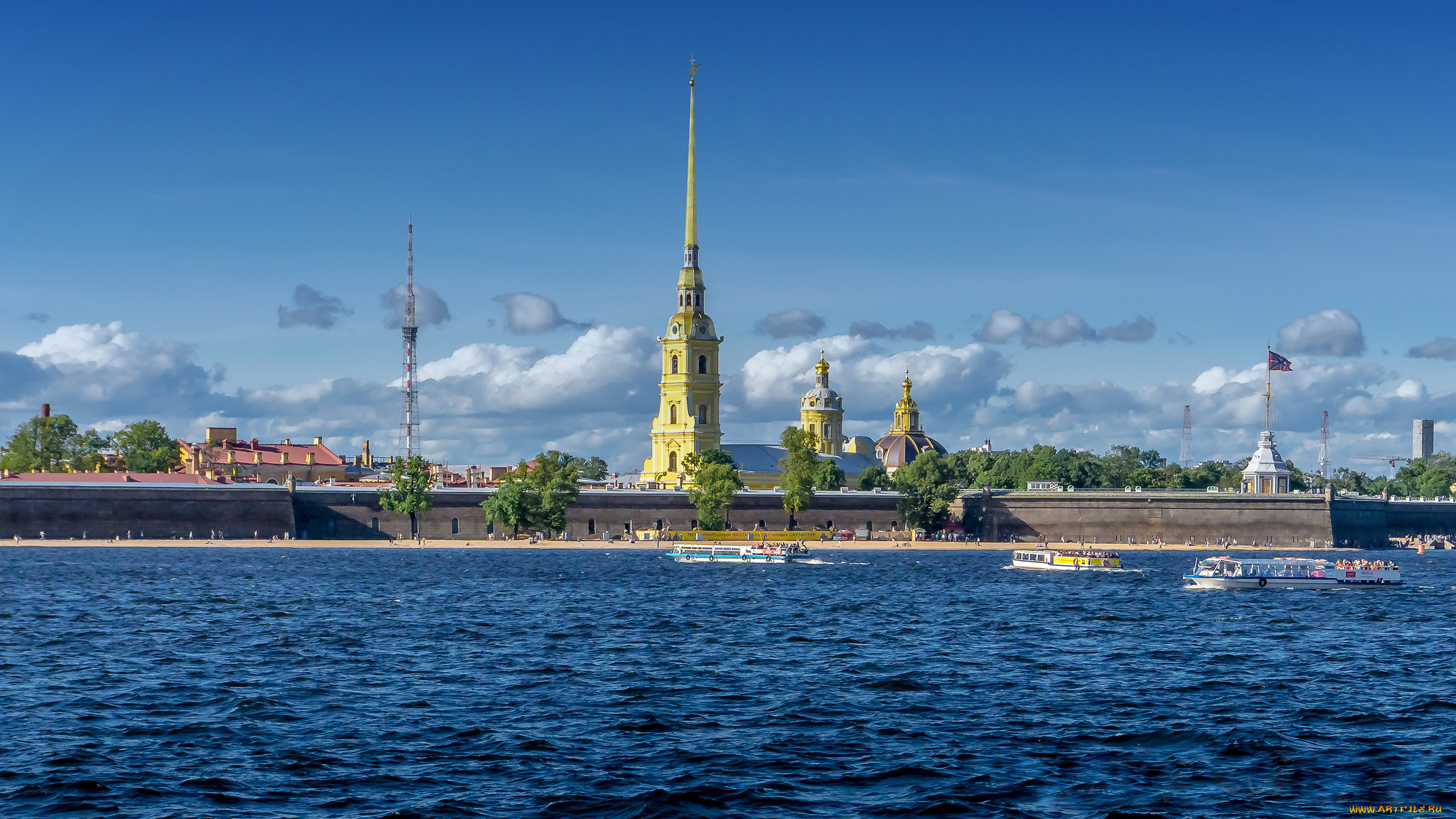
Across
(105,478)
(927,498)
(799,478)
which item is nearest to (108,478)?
(105,478)

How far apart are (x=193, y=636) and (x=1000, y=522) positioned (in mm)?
84787

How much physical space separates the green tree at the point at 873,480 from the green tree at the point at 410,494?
133 feet

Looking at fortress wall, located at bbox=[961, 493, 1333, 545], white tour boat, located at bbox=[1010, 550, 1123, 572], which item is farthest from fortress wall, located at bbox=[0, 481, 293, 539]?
fortress wall, located at bbox=[961, 493, 1333, 545]

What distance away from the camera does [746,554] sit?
299ft

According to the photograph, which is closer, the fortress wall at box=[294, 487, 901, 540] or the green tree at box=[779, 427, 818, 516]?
the fortress wall at box=[294, 487, 901, 540]

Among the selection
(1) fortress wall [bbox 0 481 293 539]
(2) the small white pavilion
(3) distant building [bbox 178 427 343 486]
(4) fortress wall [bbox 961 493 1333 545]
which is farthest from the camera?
(3) distant building [bbox 178 427 343 486]

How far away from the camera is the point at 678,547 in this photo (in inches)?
3947

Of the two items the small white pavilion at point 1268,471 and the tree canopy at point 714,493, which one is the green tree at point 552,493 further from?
the small white pavilion at point 1268,471

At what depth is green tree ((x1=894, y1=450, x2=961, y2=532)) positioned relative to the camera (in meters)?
116

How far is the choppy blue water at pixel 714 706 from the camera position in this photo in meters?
21.7

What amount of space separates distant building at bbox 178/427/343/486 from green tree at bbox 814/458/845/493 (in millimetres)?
54196

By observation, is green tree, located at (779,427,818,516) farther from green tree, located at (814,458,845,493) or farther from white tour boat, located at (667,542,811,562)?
white tour boat, located at (667,542,811,562)

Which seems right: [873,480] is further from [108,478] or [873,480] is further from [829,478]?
[108,478]

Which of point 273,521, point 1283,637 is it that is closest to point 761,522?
point 273,521
